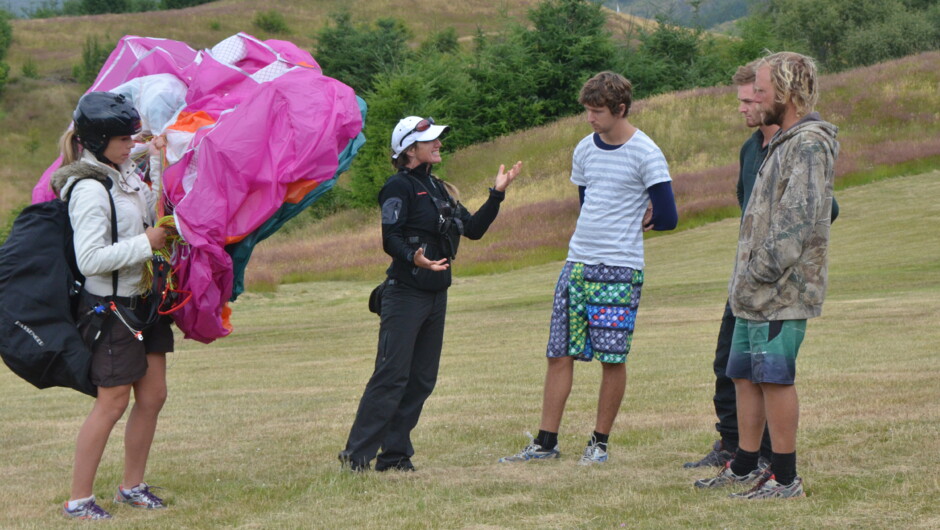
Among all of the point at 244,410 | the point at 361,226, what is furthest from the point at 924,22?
the point at 244,410

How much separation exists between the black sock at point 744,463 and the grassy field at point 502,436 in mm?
272

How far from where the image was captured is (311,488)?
5875 millimetres

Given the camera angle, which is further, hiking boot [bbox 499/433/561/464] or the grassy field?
hiking boot [bbox 499/433/561/464]

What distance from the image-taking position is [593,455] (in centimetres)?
638

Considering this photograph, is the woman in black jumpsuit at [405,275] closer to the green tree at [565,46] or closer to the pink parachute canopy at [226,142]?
the pink parachute canopy at [226,142]

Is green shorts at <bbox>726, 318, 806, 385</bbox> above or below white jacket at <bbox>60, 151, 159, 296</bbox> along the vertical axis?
below

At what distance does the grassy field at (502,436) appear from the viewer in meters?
5.11

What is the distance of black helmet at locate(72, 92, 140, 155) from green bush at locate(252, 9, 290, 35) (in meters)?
77.2

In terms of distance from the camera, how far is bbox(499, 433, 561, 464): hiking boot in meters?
Answer: 6.54

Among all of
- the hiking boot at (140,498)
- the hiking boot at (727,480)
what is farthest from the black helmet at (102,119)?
the hiking boot at (727,480)

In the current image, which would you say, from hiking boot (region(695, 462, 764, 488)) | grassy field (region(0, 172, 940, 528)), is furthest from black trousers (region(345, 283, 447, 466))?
hiking boot (region(695, 462, 764, 488))

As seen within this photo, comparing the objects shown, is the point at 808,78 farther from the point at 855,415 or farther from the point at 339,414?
the point at 339,414

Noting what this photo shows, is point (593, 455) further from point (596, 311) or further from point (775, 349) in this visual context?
point (775, 349)

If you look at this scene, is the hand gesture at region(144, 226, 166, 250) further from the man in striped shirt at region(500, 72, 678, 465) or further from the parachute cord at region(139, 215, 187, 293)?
the man in striped shirt at region(500, 72, 678, 465)
